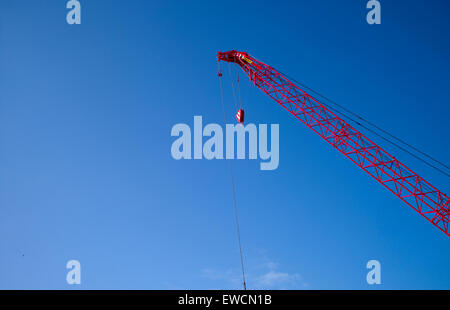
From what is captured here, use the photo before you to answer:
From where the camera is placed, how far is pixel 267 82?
65.0 m

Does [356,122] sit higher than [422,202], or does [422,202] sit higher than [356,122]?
[356,122]
